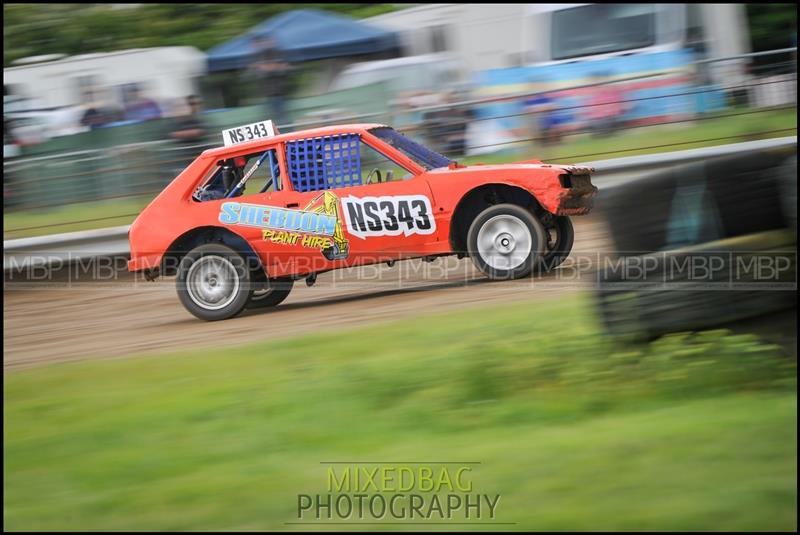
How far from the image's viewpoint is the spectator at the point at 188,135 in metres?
13.0

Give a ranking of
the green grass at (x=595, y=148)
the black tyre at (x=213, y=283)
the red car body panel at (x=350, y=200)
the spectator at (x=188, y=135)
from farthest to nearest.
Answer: the spectator at (x=188, y=135)
the green grass at (x=595, y=148)
the black tyre at (x=213, y=283)
the red car body panel at (x=350, y=200)

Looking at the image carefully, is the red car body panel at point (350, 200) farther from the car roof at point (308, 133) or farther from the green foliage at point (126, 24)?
the green foliage at point (126, 24)

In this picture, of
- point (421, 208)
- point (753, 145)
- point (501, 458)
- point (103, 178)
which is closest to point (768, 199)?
point (501, 458)

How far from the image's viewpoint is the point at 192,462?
17.0 feet

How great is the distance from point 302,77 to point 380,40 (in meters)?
1.37

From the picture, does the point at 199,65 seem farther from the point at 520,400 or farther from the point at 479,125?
the point at 520,400

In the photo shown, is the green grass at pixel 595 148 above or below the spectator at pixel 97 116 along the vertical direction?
below

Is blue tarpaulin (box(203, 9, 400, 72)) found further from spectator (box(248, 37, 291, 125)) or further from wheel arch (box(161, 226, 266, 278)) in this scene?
wheel arch (box(161, 226, 266, 278))

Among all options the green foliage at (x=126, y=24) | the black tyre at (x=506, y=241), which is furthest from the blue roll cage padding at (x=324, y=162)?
the green foliage at (x=126, y=24)

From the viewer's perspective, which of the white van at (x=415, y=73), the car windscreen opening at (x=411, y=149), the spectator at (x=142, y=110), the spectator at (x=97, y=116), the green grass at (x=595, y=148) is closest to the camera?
the car windscreen opening at (x=411, y=149)

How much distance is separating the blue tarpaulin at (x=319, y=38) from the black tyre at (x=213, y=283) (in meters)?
7.78

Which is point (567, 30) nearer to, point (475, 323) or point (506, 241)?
point (506, 241)

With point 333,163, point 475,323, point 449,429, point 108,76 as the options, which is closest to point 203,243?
point 333,163

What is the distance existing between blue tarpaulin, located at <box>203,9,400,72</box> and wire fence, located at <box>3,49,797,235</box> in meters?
4.16
